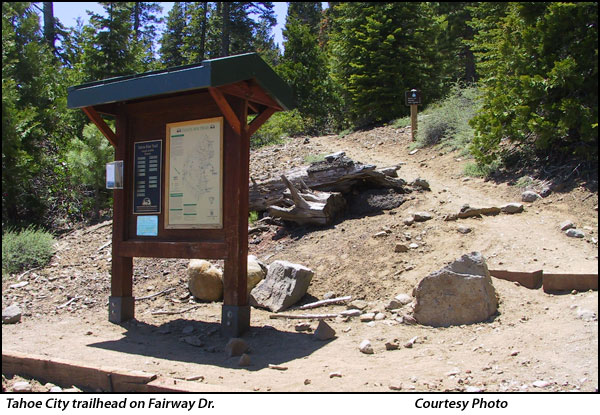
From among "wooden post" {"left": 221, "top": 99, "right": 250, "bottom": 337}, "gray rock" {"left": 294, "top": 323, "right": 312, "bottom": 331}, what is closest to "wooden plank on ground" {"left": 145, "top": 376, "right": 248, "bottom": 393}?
"wooden post" {"left": 221, "top": 99, "right": 250, "bottom": 337}

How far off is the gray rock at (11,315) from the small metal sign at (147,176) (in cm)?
220

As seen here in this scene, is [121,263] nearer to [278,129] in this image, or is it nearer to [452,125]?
[452,125]

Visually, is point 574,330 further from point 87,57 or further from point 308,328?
point 87,57

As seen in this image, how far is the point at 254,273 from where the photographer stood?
7555 millimetres

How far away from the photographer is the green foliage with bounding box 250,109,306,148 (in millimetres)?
19484

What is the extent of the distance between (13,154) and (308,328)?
926 cm

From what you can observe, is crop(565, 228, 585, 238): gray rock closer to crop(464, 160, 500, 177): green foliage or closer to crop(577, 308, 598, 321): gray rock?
crop(577, 308, 598, 321): gray rock

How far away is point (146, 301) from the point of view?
7.88 metres

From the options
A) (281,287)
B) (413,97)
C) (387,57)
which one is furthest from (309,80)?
(281,287)

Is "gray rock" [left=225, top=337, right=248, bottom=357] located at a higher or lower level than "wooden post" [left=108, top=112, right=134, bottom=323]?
lower

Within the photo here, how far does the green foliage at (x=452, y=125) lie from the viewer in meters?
13.0

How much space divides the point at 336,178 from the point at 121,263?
4.34 m

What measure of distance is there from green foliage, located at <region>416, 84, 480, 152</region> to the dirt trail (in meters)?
2.12

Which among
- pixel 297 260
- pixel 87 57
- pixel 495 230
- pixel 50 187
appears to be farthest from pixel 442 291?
pixel 87 57
